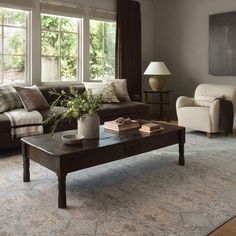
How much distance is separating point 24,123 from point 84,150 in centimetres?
159

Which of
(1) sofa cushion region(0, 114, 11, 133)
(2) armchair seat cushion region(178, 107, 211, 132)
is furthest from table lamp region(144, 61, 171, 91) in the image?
(1) sofa cushion region(0, 114, 11, 133)

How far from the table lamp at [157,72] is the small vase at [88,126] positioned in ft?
10.8

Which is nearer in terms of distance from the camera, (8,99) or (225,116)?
(8,99)

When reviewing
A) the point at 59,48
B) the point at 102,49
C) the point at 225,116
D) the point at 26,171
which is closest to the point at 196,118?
the point at 225,116

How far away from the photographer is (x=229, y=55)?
18.6 ft

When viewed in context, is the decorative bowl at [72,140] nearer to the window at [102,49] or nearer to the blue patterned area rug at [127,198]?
the blue patterned area rug at [127,198]

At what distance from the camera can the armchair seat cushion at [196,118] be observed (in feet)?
15.4

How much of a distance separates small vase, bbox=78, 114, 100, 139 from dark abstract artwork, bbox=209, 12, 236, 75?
146 inches

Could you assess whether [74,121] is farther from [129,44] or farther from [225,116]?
[129,44]

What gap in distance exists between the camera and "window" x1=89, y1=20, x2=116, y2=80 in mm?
5949

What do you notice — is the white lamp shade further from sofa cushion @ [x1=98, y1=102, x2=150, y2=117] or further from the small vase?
the small vase

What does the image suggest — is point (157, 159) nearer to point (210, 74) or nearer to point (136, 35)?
point (210, 74)

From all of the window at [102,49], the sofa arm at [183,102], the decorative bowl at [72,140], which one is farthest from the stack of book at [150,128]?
the window at [102,49]

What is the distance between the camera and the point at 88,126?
284 centimetres
